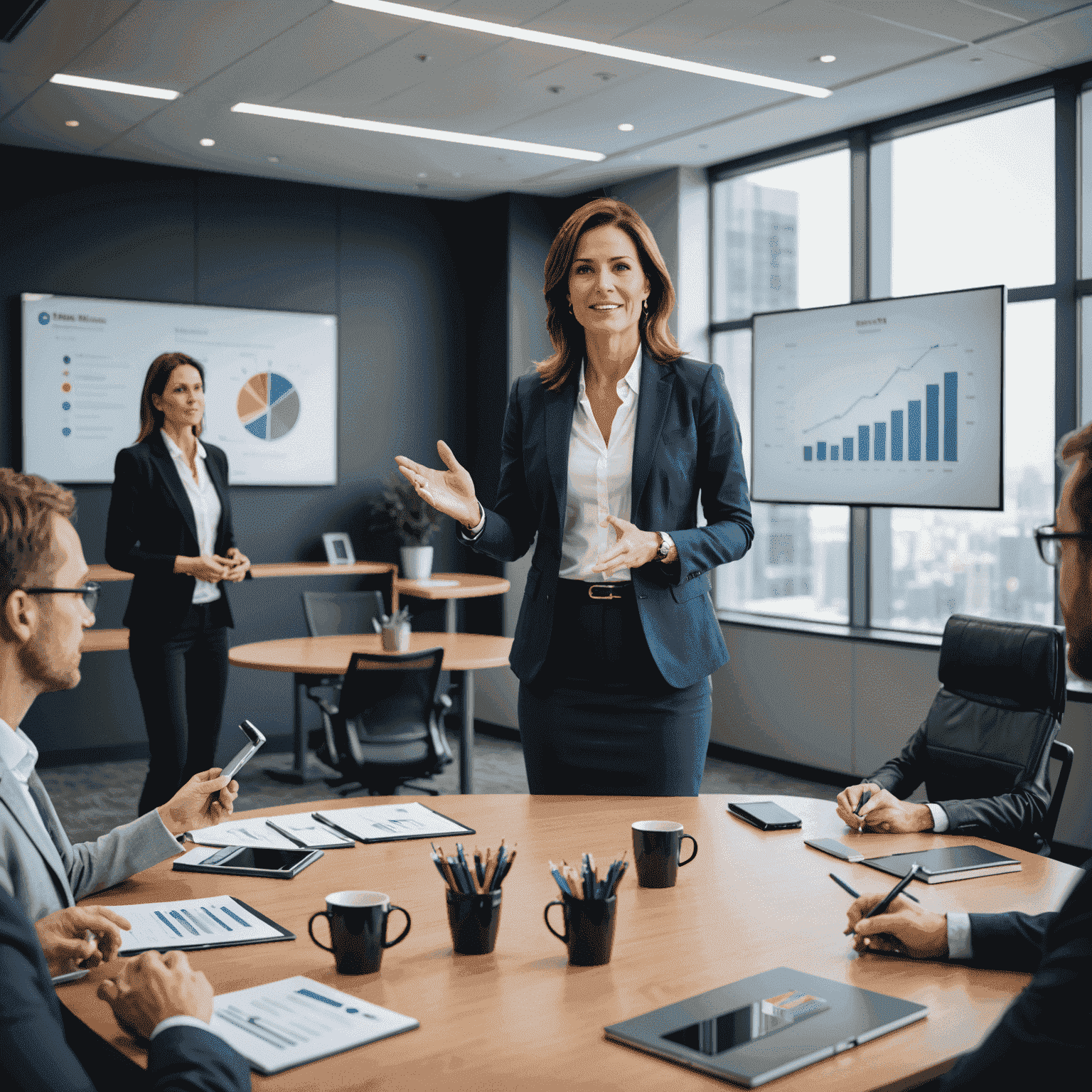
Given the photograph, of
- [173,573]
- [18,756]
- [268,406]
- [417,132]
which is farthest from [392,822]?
[268,406]

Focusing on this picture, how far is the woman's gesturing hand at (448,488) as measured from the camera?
7.23 feet

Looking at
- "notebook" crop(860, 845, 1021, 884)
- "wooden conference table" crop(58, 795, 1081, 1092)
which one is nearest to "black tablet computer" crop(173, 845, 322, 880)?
"wooden conference table" crop(58, 795, 1081, 1092)

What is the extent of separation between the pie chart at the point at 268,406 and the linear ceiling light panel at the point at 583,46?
10.0 ft

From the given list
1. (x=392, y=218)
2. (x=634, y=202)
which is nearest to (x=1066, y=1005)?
(x=634, y=202)

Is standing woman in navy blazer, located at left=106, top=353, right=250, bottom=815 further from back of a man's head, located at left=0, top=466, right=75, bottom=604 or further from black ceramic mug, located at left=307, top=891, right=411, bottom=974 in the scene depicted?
black ceramic mug, located at left=307, top=891, right=411, bottom=974

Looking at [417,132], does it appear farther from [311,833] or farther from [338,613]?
[311,833]

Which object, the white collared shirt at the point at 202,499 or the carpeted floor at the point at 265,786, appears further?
the carpeted floor at the point at 265,786

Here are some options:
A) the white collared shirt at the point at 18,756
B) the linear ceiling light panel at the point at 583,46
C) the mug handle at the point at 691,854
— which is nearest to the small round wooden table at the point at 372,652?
the linear ceiling light panel at the point at 583,46

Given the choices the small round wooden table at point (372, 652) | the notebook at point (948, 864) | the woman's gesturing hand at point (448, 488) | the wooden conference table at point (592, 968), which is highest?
the woman's gesturing hand at point (448, 488)

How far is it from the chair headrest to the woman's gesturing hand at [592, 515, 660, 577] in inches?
54.0

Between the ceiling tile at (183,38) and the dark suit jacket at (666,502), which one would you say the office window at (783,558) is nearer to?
the ceiling tile at (183,38)

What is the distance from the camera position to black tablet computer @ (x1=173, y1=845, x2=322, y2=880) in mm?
1755

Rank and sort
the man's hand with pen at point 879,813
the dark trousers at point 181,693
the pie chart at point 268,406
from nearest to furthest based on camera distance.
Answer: the man's hand with pen at point 879,813, the dark trousers at point 181,693, the pie chart at point 268,406

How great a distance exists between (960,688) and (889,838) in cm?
125
